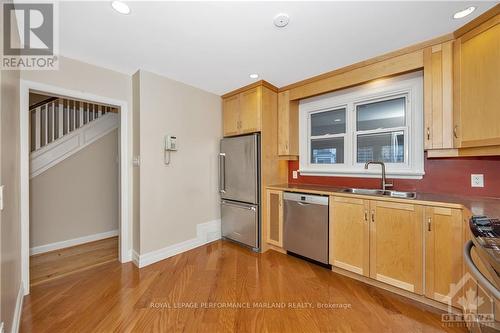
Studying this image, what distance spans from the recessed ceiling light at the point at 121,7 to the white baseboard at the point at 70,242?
10.7 feet

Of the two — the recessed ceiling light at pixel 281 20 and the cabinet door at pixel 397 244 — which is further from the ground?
the recessed ceiling light at pixel 281 20

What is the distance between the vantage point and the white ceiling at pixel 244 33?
60.2 inches

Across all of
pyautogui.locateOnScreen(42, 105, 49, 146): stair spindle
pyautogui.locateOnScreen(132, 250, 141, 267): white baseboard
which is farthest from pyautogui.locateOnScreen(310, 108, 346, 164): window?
pyautogui.locateOnScreen(42, 105, 49, 146): stair spindle

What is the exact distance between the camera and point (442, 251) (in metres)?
1.69

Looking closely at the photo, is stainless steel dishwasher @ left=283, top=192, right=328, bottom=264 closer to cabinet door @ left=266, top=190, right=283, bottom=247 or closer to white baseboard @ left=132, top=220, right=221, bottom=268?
cabinet door @ left=266, top=190, right=283, bottom=247

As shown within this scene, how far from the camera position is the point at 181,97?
9.50ft

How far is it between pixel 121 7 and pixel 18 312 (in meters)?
2.45

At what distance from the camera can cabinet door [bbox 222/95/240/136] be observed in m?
3.21

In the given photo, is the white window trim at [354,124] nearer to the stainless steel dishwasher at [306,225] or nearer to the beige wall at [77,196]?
the stainless steel dishwasher at [306,225]

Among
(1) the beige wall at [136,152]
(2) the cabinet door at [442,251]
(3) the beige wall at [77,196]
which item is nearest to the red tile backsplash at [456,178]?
(2) the cabinet door at [442,251]

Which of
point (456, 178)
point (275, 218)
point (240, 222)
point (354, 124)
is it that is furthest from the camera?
point (240, 222)

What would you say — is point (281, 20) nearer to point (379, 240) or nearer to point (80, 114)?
point (379, 240)

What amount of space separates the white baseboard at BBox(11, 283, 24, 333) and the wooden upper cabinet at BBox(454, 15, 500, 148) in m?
3.67

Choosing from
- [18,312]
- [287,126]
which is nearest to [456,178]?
[287,126]
